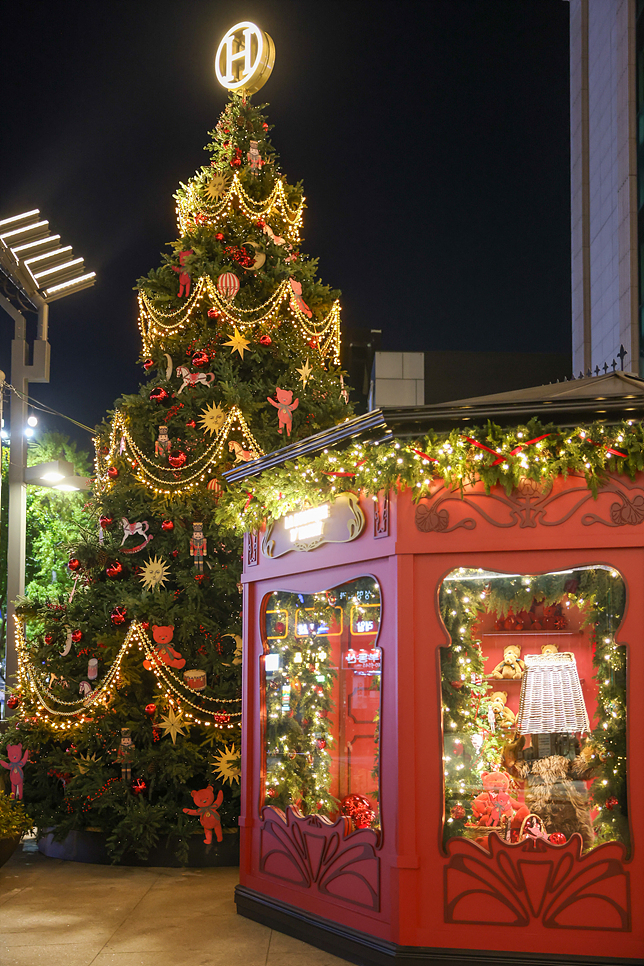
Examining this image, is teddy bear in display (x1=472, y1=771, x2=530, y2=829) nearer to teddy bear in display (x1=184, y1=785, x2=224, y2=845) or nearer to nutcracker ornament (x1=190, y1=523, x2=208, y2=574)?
teddy bear in display (x1=184, y1=785, x2=224, y2=845)

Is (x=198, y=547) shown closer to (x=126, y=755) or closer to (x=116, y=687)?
(x=116, y=687)

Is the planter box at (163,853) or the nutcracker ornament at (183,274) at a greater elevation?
the nutcracker ornament at (183,274)

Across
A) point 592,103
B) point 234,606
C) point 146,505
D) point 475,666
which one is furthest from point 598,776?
point 592,103

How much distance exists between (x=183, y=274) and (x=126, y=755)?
5.67 meters

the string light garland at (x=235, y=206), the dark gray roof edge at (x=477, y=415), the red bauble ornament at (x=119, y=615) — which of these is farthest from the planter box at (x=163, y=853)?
the string light garland at (x=235, y=206)

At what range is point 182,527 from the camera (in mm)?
9836

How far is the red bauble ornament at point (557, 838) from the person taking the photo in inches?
224

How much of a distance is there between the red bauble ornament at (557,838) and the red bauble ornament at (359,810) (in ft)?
4.32

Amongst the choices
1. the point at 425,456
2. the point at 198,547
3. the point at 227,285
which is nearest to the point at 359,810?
the point at 425,456

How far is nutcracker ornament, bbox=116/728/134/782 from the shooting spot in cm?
902

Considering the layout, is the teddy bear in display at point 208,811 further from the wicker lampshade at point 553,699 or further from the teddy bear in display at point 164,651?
the wicker lampshade at point 553,699

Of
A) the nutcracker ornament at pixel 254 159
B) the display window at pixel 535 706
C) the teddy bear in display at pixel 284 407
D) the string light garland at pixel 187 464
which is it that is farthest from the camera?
the nutcracker ornament at pixel 254 159

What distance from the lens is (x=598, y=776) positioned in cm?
575

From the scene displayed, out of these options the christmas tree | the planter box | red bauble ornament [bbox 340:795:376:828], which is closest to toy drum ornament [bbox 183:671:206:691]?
the christmas tree
